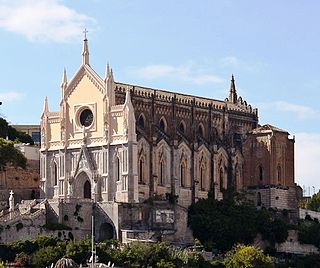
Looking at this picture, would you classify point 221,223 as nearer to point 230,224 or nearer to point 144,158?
point 230,224

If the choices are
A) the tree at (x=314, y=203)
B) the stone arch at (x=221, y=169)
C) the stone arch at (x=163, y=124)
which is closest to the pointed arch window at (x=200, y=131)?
the stone arch at (x=221, y=169)

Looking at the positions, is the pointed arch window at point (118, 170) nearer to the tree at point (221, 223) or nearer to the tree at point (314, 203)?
the tree at point (221, 223)

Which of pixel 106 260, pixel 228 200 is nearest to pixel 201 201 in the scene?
pixel 228 200

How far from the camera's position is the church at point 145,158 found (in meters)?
113

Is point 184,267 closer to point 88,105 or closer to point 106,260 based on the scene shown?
point 106,260

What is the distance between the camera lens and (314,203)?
155250mm

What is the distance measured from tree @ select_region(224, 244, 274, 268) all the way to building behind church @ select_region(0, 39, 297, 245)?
20.5 ft

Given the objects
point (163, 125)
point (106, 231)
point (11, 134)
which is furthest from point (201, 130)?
point (106, 231)

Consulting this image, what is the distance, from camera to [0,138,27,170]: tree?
120m

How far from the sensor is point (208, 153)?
4938 inches

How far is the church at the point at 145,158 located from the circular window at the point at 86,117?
0.08 metres

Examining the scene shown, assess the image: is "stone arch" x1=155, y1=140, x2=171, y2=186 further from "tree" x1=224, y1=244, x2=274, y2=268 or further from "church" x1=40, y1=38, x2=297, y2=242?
"tree" x1=224, y1=244, x2=274, y2=268

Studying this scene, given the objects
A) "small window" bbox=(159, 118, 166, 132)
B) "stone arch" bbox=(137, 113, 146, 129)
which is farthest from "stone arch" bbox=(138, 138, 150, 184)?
"small window" bbox=(159, 118, 166, 132)

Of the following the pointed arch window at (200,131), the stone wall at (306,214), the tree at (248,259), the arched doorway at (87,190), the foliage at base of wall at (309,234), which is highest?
the pointed arch window at (200,131)
